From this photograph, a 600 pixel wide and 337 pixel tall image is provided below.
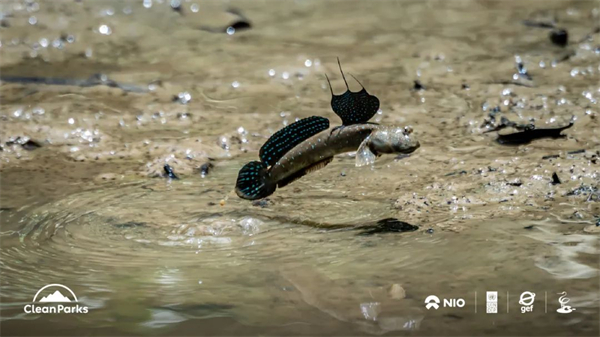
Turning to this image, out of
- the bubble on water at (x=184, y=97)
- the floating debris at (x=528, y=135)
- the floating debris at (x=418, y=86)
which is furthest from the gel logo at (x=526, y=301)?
the bubble on water at (x=184, y=97)

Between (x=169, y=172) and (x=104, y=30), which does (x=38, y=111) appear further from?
(x=169, y=172)

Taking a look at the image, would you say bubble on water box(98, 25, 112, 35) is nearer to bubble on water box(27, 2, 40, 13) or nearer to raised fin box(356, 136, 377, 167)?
bubble on water box(27, 2, 40, 13)

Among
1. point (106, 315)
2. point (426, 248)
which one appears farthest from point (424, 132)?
point (106, 315)

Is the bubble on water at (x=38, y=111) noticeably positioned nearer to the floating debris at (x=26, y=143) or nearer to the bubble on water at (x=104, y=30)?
the floating debris at (x=26, y=143)

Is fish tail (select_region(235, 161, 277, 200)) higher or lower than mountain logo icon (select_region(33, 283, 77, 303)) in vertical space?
higher

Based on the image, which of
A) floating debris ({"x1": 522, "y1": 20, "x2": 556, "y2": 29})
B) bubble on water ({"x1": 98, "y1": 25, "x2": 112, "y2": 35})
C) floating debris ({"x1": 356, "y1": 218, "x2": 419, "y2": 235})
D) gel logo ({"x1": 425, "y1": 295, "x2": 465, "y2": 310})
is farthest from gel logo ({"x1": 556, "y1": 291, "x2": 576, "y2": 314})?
bubble on water ({"x1": 98, "y1": 25, "x2": 112, "y2": 35})

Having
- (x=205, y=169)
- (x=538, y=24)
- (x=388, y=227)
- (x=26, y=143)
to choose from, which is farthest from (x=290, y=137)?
(x=538, y=24)
